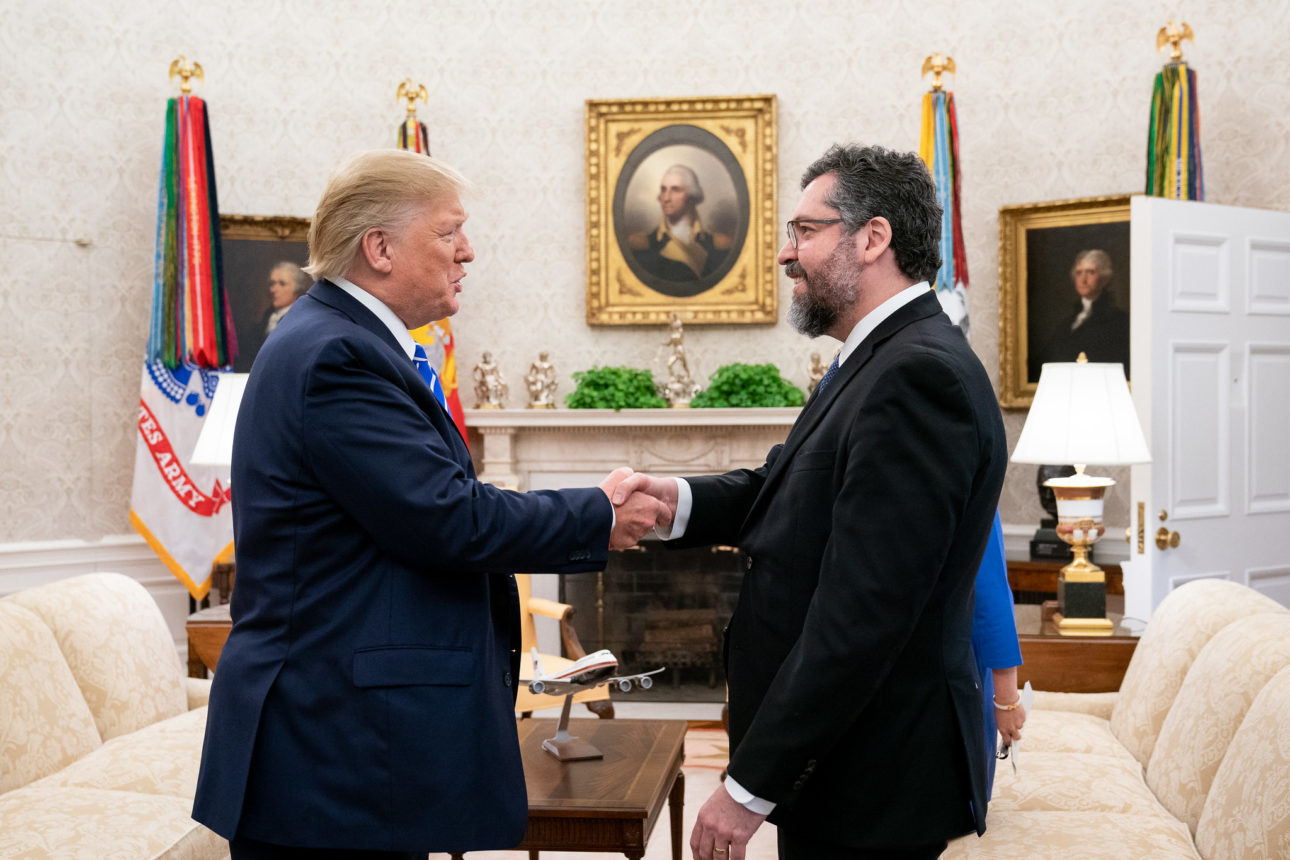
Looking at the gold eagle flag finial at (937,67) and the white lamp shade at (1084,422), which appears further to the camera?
the gold eagle flag finial at (937,67)

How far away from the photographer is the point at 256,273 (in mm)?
6348

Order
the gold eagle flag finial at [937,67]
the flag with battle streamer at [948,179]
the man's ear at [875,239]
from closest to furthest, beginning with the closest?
the man's ear at [875,239], the flag with battle streamer at [948,179], the gold eagle flag finial at [937,67]

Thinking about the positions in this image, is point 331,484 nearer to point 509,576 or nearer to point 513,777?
point 509,576

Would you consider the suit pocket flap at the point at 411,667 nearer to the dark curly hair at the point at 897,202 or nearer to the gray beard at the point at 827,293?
the gray beard at the point at 827,293

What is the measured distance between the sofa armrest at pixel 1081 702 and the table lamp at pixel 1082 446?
0.24 m

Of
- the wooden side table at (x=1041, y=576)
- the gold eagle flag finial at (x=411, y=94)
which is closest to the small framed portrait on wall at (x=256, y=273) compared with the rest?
the gold eagle flag finial at (x=411, y=94)

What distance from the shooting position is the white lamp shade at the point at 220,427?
462cm

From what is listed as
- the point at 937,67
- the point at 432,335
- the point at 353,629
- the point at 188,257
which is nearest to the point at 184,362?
the point at 188,257

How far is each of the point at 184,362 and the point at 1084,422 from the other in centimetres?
449

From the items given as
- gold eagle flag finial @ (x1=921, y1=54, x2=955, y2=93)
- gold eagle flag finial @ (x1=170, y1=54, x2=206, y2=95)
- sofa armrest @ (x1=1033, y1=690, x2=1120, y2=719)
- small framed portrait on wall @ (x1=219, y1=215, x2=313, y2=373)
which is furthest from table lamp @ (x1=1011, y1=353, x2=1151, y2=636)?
gold eagle flag finial @ (x1=170, y1=54, x2=206, y2=95)

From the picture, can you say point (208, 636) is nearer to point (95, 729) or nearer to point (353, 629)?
point (95, 729)

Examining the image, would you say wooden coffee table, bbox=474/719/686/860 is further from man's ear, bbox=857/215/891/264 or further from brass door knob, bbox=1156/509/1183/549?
brass door knob, bbox=1156/509/1183/549

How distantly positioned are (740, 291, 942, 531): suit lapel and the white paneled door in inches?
132

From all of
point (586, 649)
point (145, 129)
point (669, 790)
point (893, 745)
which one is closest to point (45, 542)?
point (145, 129)
